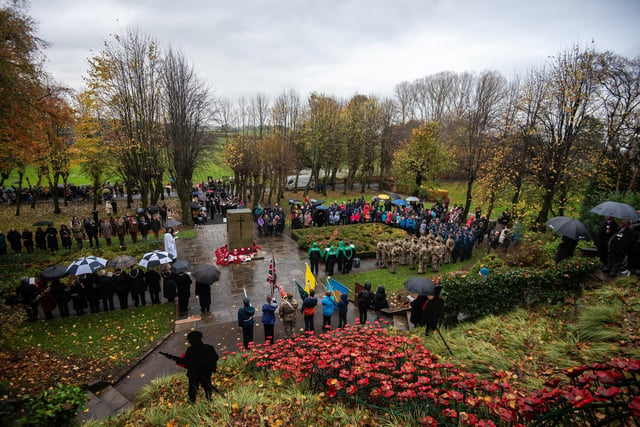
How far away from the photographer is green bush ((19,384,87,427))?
17.3 feet

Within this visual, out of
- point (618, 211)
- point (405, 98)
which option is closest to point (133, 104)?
point (618, 211)

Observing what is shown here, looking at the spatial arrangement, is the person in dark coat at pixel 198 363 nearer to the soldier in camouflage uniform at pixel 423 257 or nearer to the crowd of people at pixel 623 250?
the crowd of people at pixel 623 250

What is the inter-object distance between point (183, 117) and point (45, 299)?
15200 mm

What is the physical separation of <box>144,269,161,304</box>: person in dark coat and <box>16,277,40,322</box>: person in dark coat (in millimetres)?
3220

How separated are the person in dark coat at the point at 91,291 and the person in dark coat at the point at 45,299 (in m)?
0.93

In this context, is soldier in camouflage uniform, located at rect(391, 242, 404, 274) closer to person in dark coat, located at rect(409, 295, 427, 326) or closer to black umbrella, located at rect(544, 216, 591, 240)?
person in dark coat, located at rect(409, 295, 427, 326)

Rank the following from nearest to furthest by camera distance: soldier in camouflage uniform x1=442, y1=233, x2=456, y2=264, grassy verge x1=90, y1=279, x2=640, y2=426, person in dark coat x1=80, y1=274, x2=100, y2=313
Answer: grassy verge x1=90, y1=279, x2=640, y2=426 → person in dark coat x1=80, y1=274, x2=100, y2=313 → soldier in camouflage uniform x1=442, y1=233, x2=456, y2=264

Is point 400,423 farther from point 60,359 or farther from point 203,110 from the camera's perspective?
point 203,110

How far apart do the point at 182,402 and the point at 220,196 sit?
86.1 ft

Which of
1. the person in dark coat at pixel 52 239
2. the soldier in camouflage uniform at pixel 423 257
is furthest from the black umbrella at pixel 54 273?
the soldier in camouflage uniform at pixel 423 257

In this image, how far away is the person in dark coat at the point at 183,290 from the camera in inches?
450

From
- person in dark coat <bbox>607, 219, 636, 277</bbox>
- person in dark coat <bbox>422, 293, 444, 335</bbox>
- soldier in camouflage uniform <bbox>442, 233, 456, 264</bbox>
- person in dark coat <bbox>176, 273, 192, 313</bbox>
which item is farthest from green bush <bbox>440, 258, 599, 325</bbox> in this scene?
person in dark coat <bbox>176, 273, 192, 313</bbox>

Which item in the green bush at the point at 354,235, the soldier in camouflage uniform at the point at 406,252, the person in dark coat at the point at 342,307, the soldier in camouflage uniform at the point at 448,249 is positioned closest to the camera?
the person in dark coat at the point at 342,307

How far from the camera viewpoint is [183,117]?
889 inches
